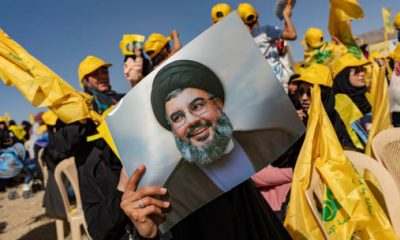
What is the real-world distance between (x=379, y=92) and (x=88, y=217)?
1.91 m

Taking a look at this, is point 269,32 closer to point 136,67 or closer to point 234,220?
point 136,67

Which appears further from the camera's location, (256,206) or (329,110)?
(329,110)

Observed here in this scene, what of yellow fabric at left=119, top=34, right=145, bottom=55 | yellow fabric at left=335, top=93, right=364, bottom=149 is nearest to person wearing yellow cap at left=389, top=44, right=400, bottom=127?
yellow fabric at left=335, top=93, right=364, bottom=149

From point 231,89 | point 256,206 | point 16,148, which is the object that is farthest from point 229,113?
point 16,148

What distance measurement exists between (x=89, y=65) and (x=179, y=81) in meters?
1.83

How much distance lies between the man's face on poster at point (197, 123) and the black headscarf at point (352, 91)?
3209 mm

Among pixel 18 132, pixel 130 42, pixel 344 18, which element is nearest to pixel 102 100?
pixel 130 42

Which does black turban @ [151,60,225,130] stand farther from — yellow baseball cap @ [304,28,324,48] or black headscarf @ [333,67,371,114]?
yellow baseball cap @ [304,28,324,48]

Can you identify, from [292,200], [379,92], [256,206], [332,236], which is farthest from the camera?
[379,92]

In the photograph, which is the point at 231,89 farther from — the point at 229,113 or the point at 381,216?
the point at 381,216

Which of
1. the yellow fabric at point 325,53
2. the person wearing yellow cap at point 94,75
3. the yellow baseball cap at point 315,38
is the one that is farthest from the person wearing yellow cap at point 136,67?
Answer: the yellow baseball cap at point 315,38

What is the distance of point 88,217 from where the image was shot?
4.72ft

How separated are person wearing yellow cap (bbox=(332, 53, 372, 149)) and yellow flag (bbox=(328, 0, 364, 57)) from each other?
41.5 inches

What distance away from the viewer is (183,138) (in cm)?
92
